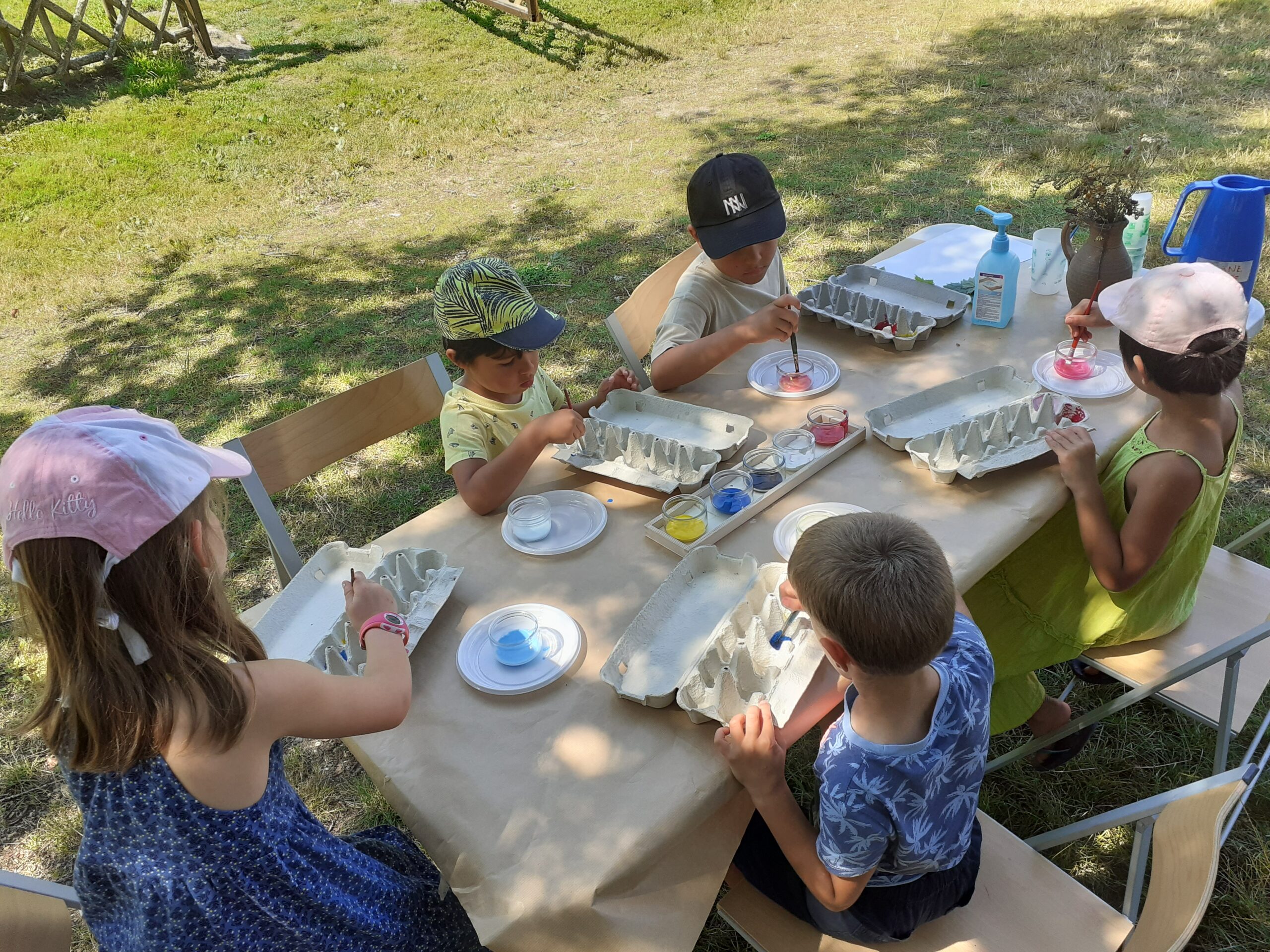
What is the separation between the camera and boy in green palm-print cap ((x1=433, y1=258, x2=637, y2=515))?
2209 mm

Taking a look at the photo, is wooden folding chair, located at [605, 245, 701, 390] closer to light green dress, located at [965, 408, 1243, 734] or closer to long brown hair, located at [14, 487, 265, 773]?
light green dress, located at [965, 408, 1243, 734]

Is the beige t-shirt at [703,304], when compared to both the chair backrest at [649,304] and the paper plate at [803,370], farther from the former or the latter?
the paper plate at [803,370]

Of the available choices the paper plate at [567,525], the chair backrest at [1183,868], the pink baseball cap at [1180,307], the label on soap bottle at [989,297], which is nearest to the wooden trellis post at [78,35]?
the label on soap bottle at [989,297]

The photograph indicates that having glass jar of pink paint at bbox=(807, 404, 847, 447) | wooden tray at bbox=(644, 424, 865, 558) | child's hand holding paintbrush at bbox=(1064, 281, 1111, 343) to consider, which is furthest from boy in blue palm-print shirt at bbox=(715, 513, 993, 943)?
child's hand holding paintbrush at bbox=(1064, 281, 1111, 343)

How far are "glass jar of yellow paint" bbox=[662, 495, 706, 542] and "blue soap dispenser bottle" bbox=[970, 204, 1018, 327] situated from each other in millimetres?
1319

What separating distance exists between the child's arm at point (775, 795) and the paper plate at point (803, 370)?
1215 mm

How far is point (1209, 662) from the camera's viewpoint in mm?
1823

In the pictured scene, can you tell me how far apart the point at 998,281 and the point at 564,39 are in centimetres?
888

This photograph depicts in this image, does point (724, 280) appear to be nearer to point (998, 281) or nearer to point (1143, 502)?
point (998, 281)

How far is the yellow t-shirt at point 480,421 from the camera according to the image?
237 cm

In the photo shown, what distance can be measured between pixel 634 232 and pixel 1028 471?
4553 mm

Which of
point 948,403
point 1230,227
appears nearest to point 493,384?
point 948,403

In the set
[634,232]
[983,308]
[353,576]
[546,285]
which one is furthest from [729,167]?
[634,232]

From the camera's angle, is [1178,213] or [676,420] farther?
[1178,213]
